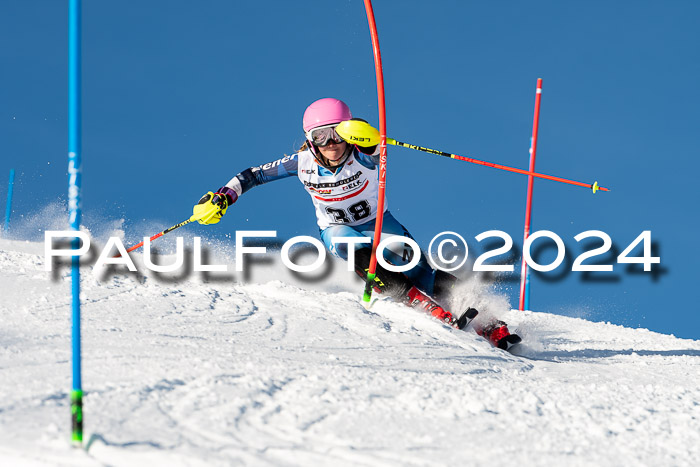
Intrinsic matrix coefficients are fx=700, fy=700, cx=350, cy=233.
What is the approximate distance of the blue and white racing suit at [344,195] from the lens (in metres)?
6.06

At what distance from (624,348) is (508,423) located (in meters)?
3.99

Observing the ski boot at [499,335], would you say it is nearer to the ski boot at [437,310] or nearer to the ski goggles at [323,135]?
the ski boot at [437,310]

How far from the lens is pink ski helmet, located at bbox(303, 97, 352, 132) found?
570 centimetres

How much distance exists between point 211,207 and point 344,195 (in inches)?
45.3

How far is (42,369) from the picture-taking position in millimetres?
2926

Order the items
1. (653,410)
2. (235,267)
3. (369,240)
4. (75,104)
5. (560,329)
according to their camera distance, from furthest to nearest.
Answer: (235,267) < (560,329) < (369,240) < (653,410) < (75,104)

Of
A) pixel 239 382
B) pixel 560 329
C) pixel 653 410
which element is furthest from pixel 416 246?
pixel 239 382

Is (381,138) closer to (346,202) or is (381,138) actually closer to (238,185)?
(346,202)

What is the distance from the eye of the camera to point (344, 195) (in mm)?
6137

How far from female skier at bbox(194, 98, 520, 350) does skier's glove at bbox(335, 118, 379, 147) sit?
0.18 metres

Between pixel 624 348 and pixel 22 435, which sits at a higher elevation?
pixel 22 435

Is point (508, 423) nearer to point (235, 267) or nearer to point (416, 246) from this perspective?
point (416, 246)

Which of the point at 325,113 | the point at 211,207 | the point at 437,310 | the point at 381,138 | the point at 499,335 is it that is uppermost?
the point at 325,113

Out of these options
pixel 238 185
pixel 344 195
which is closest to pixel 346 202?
pixel 344 195
